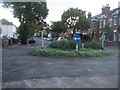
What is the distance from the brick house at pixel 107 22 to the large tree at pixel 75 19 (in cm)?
386

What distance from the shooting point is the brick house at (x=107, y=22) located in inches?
2164

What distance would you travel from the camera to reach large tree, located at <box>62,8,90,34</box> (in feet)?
206

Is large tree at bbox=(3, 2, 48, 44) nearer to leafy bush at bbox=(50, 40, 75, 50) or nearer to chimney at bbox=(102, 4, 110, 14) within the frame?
chimney at bbox=(102, 4, 110, 14)

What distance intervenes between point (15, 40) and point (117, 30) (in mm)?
24461

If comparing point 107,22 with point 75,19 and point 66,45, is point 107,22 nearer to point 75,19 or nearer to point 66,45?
point 75,19

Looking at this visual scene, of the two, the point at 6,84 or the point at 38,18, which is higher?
the point at 38,18

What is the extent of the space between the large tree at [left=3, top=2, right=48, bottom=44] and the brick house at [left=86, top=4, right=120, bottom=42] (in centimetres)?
1455

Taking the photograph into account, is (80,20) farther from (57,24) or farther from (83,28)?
(57,24)

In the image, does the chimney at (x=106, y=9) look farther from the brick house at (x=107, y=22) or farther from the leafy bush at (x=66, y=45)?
the leafy bush at (x=66, y=45)

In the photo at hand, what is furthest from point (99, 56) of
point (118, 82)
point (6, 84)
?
point (6, 84)

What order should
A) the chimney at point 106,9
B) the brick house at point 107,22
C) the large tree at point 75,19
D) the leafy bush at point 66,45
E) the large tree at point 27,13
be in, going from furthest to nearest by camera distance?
the chimney at point 106,9 < the large tree at point 75,19 < the brick house at point 107,22 < the large tree at point 27,13 < the leafy bush at point 66,45

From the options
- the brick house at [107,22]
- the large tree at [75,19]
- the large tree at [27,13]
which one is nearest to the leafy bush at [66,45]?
the large tree at [27,13]

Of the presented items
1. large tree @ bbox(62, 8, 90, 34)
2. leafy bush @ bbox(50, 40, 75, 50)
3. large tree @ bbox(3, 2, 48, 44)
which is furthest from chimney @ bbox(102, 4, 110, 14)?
leafy bush @ bbox(50, 40, 75, 50)

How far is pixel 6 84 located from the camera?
35.2 feet
